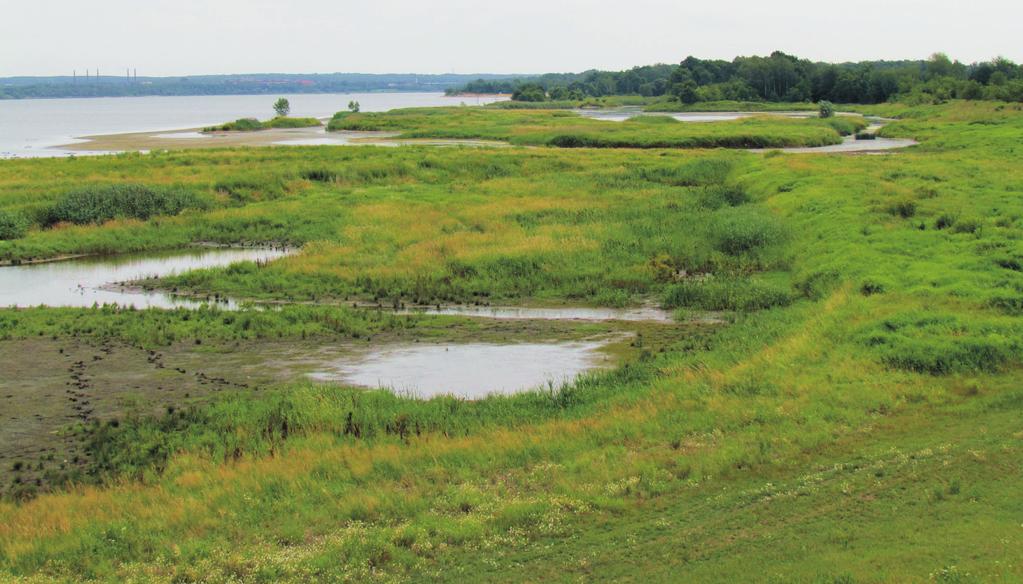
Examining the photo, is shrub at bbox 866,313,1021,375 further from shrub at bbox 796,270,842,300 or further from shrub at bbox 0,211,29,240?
shrub at bbox 0,211,29,240

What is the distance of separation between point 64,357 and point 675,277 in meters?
18.1

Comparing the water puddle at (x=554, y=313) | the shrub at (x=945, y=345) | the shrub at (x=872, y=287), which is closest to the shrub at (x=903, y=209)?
the shrub at (x=872, y=287)

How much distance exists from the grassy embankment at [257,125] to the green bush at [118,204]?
72.5 m

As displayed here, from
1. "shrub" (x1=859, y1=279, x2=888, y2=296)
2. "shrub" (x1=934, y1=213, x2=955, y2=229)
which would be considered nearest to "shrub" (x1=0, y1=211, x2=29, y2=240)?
"shrub" (x1=859, y1=279, x2=888, y2=296)

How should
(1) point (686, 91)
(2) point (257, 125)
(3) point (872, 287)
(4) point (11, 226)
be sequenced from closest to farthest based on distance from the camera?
(3) point (872, 287), (4) point (11, 226), (2) point (257, 125), (1) point (686, 91)

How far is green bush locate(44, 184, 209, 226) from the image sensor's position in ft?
135

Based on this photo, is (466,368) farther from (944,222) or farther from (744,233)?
(944,222)

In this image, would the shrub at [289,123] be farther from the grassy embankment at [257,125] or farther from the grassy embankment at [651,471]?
the grassy embankment at [651,471]

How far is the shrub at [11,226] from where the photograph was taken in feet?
124

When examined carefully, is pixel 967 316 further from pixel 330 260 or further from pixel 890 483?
pixel 330 260

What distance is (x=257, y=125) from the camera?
118m

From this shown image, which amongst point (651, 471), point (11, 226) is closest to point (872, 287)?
point (651, 471)

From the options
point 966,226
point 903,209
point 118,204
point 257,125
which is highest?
point 257,125

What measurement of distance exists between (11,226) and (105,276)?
8753 millimetres
